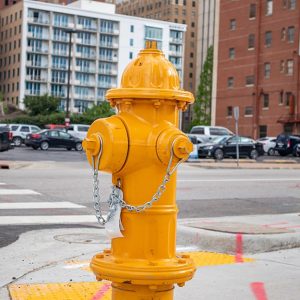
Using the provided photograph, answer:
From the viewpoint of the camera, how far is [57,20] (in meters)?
127

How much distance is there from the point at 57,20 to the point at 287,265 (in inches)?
4868

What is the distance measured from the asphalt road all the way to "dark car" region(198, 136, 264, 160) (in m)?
16.8

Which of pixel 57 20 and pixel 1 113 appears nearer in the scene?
pixel 1 113

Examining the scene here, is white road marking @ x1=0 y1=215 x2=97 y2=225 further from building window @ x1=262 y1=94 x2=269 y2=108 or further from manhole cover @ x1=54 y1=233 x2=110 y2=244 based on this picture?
building window @ x1=262 y1=94 x2=269 y2=108

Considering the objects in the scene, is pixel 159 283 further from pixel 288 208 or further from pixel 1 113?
pixel 1 113

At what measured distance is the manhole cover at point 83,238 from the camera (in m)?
8.60

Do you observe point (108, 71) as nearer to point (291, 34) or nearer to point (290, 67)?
point (291, 34)

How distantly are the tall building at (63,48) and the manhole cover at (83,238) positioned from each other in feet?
373

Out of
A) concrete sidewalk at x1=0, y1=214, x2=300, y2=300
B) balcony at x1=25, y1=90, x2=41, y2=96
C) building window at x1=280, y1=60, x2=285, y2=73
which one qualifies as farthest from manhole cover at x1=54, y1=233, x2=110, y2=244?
balcony at x1=25, y1=90, x2=41, y2=96

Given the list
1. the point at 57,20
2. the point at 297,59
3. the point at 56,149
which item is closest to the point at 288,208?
the point at 56,149

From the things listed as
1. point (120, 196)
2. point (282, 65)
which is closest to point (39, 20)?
point (282, 65)

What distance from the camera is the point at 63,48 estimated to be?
128 meters

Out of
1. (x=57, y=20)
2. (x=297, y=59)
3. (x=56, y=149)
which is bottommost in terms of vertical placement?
(x=56, y=149)

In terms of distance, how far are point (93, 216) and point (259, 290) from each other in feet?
19.5
